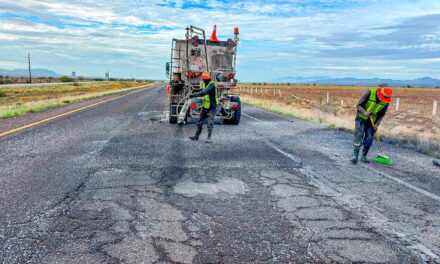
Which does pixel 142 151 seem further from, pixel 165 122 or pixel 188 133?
pixel 165 122

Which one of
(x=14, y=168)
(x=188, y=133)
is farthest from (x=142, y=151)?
(x=188, y=133)

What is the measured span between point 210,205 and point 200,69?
856 centimetres

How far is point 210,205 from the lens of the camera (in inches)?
188

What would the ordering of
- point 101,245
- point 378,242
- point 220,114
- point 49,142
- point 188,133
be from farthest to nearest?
point 220,114
point 188,133
point 49,142
point 378,242
point 101,245

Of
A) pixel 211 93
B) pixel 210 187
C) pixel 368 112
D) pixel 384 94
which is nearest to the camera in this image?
pixel 210 187

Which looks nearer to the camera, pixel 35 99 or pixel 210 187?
pixel 210 187

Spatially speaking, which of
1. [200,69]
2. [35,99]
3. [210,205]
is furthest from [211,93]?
[35,99]

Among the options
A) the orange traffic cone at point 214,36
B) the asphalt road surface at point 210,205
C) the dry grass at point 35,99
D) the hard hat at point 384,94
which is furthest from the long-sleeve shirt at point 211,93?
the dry grass at point 35,99

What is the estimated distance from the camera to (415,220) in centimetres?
445

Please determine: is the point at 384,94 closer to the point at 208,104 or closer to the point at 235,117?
the point at 208,104

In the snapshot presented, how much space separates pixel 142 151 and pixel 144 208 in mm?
3654

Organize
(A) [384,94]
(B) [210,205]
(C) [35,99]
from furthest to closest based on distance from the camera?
(C) [35,99] → (A) [384,94] → (B) [210,205]

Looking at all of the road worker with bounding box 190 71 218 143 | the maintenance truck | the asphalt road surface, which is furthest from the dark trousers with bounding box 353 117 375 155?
the maintenance truck

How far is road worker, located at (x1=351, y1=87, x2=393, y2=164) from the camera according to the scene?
7605 mm
